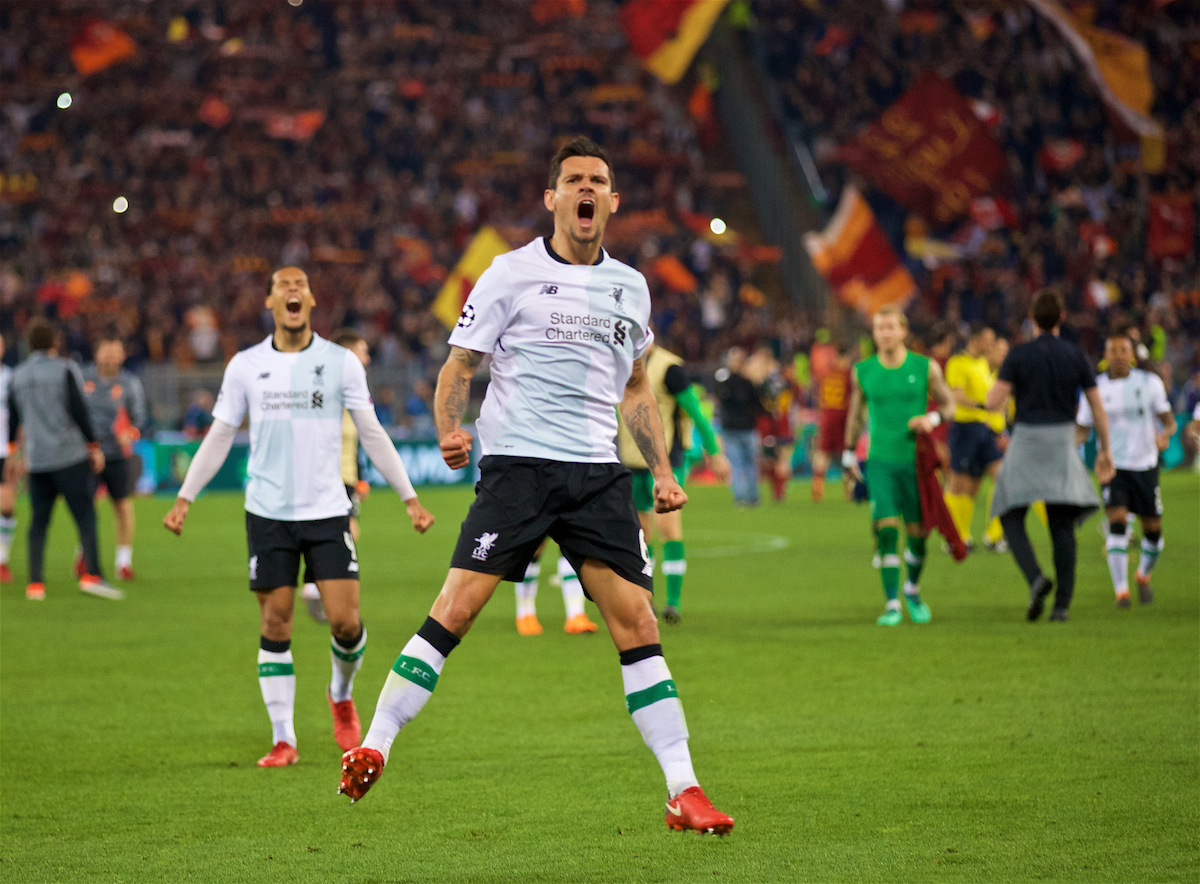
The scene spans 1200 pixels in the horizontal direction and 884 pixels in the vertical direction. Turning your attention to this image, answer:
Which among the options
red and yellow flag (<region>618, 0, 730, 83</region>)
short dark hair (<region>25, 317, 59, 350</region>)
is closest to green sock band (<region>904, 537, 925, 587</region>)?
short dark hair (<region>25, 317, 59, 350</region>)

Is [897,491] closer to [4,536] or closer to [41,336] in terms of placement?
[41,336]

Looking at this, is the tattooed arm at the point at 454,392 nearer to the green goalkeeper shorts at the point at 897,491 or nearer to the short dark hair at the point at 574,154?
the short dark hair at the point at 574,154

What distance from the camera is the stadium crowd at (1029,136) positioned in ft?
109

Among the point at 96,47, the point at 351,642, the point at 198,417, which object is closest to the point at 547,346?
the point at 351,642

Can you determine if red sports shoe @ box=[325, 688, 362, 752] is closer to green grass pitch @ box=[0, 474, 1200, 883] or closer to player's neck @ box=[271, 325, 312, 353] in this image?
green grass pitch @ box=[0, 474, 1200, 883]

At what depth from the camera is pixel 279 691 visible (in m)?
7.61

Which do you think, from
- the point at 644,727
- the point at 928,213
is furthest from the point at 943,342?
the point at 928,213

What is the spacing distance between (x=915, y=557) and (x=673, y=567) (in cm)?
187

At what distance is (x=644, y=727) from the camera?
18.5ft

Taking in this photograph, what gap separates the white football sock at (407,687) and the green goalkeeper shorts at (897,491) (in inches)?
267

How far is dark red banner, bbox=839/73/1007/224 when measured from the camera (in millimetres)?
35094

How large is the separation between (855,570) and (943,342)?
2540mm

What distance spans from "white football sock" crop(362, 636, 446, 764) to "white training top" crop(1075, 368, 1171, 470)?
888cm

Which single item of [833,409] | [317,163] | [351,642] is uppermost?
[317,163]
